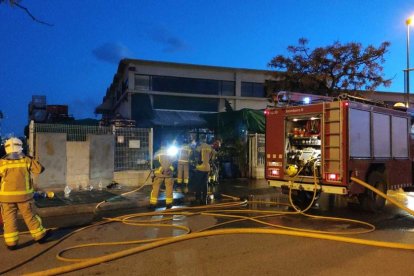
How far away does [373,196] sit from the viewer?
405 inches

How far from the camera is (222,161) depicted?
58.5 feet

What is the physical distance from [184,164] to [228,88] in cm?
1800

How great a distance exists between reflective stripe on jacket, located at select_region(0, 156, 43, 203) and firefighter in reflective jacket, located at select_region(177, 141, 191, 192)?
7223 millimetres

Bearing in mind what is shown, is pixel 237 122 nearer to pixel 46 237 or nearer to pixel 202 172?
pixel 202 172

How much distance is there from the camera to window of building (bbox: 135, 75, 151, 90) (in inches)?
1127

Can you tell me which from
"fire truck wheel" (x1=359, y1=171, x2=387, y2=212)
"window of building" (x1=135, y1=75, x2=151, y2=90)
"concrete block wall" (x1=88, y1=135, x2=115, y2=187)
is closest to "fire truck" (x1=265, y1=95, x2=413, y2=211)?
"fire truck wheel" (x1=359, y1=171, x2=387, y2=212)

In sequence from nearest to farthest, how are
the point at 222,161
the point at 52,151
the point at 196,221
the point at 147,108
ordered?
the point at 196,221, the point at 52,151, the point at 222,161, the point at 147,108

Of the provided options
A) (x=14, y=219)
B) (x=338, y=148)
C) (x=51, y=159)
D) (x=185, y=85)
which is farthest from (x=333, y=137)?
(x=185, y=85)

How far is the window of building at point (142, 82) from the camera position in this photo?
93.9ft

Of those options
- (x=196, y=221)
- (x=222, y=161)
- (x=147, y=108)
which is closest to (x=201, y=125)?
(x=222, y=161)

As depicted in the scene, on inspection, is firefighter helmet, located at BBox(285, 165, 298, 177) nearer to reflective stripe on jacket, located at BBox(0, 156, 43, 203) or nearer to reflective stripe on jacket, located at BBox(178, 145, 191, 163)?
reflective stripe on jacket, located at BBox(178, 145, 191, 163)

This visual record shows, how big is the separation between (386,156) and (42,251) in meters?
8.48

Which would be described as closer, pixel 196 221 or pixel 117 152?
pixel 196 221

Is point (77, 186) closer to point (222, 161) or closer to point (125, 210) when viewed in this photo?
point (125, 210)
